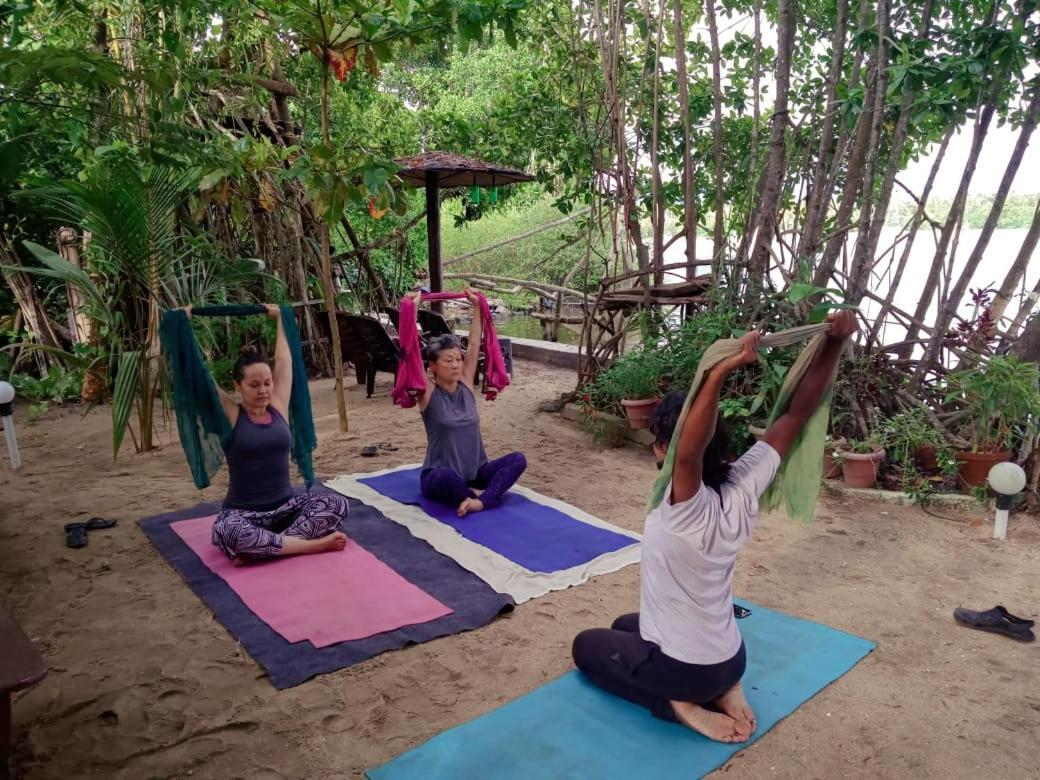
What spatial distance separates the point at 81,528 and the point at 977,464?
173 inches

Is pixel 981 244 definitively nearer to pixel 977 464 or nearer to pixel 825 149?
pixel 825 149

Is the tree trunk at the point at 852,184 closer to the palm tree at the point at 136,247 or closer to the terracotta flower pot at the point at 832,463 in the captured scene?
the terracotta flower pot at the point at 832,463

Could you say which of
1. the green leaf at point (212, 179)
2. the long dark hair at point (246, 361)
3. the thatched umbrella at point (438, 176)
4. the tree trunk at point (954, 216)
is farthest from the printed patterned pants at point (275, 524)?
the tree trunk at point (954, 216)

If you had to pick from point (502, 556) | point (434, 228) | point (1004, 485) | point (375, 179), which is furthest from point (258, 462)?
point (434, 228)

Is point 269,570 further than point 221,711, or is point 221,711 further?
point 269,570


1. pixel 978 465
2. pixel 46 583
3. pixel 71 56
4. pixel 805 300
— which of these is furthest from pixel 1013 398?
pixel 46 583

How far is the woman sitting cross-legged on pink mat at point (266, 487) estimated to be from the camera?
10.2 ft

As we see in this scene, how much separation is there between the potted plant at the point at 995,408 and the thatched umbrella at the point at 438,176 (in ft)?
13.0

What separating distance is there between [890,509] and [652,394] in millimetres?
1662

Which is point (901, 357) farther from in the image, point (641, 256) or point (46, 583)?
point (46, 583)

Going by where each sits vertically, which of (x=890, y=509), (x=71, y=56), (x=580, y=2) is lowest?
(x=890, y=509)

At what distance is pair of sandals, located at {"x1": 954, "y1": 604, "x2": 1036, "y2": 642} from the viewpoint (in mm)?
2576

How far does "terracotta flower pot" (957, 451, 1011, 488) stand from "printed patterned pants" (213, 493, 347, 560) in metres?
3.16

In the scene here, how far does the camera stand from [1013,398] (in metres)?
3.81
